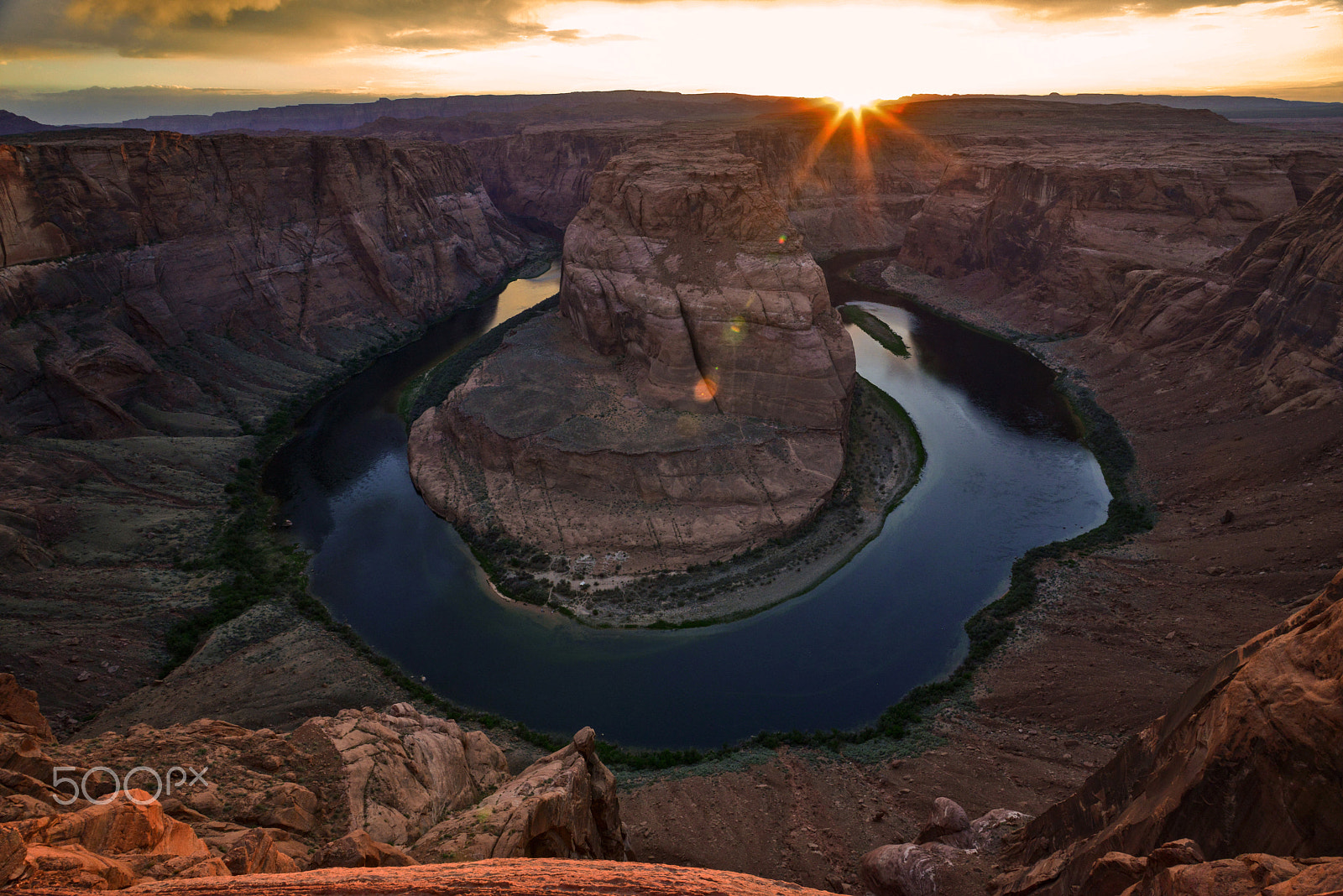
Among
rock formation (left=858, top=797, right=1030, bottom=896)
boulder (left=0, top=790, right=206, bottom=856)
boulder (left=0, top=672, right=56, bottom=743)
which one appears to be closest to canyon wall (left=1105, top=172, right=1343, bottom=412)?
rock formation (left=858, top=797, right=1030, bottom=896)

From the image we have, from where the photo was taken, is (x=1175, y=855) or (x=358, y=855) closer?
(x=1175, y=855)

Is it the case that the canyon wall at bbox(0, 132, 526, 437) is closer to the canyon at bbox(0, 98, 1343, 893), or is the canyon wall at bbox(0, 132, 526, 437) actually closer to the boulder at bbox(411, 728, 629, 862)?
the canyon at bbox(0, 98, 1343, 893)

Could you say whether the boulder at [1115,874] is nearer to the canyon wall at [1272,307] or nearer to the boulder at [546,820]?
the boulder at [546,820]

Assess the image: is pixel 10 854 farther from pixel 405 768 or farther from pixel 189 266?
pixel 189 266

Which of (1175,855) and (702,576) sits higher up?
(1175,855)

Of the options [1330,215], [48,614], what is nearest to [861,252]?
[1330,215]

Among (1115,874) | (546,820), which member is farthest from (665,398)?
(1115,874)

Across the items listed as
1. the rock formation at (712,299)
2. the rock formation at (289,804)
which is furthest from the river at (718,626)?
the rock formation at (712,299)

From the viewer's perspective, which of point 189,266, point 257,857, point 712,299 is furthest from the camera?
point 189,266
